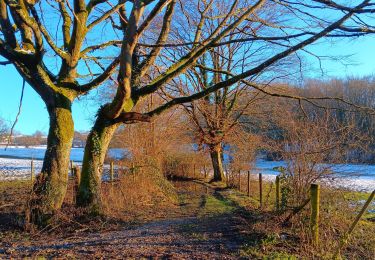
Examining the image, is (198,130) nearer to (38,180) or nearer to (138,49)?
(138,49)

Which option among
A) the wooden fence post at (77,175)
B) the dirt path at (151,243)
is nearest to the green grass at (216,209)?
the dirt path at (151,243)

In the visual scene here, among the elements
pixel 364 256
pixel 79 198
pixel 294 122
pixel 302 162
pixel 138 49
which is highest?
pixel 138 49

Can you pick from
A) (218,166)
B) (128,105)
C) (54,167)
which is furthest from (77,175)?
(218,166)

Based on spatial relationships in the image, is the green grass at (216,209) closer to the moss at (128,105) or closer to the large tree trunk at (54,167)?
the moss at (128,105)

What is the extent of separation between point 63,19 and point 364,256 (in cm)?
907

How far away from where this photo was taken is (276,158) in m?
9.21

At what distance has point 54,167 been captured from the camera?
8.73 m

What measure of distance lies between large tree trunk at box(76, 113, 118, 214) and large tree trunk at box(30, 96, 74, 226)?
485 mm

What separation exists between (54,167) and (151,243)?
347 cm

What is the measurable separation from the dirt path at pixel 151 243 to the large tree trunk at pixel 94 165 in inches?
54.4

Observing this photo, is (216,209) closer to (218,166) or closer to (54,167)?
(54,167)

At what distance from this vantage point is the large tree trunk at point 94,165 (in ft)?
29.5

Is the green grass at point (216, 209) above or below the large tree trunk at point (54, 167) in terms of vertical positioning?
below

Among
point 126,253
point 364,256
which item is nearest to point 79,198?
point 126,253
